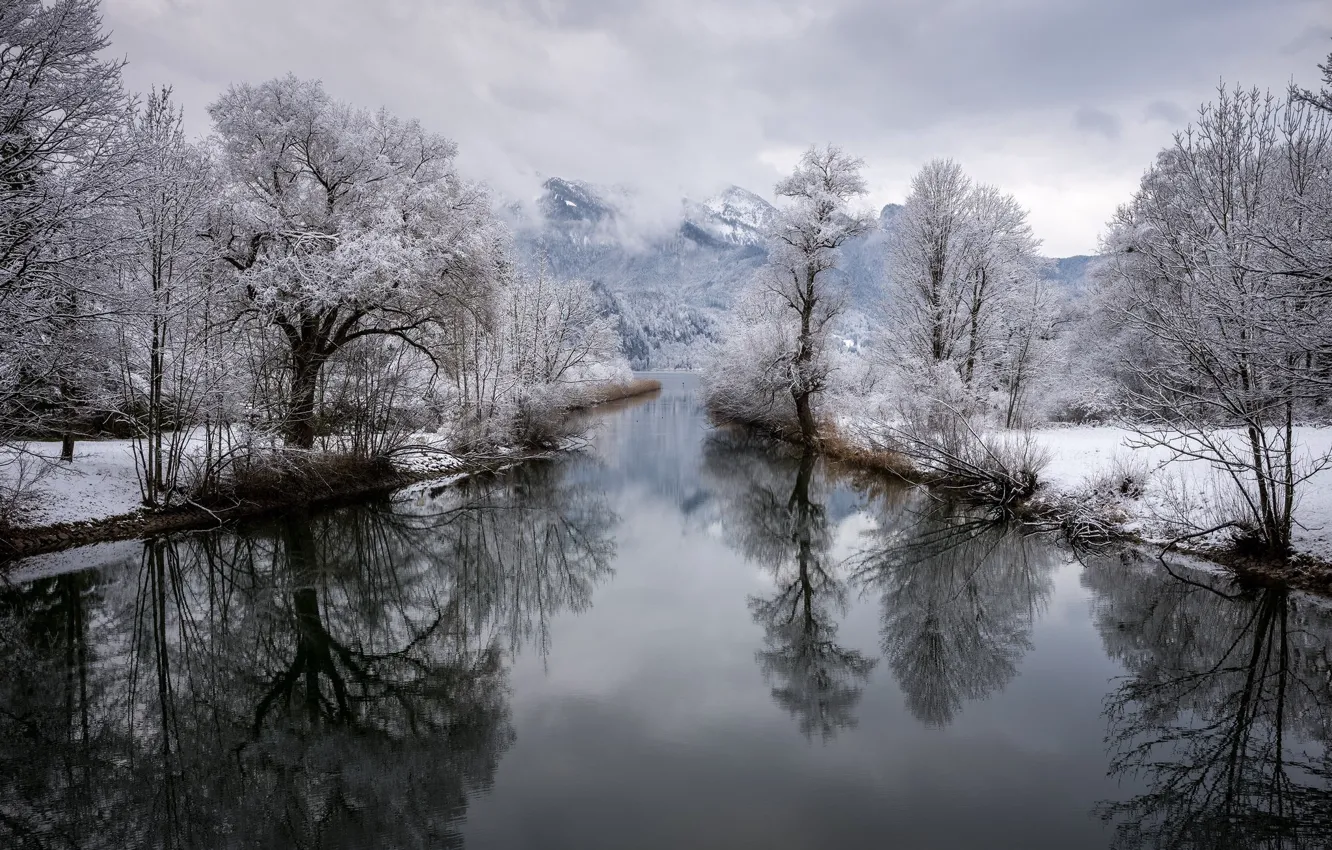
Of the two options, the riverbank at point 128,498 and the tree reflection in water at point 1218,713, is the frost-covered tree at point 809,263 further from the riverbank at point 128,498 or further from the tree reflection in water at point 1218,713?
the tree reflection in water at point 1218,713

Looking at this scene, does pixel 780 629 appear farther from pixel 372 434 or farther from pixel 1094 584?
pixel 372 434

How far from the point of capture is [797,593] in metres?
11.6

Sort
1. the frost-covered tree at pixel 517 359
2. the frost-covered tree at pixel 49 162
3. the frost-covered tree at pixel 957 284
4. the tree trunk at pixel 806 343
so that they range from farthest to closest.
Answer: the tree trunk at pixel 806 343
the frost-covered tree at pixel 957 284
the frost-covered tree at pixel 517 359
the frost-covered tree at pixel 49 162

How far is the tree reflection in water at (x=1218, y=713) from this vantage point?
17.8 feet

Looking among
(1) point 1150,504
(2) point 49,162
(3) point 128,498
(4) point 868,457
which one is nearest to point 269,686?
(2) point 49,162

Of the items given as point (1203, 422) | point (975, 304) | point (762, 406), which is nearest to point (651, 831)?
point (1203, 422)

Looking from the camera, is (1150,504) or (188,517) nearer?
(1150,504)

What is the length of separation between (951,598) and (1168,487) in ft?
20.1

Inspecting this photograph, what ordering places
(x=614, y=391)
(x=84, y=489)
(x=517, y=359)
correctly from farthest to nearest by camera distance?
(x=614, y=391), (x=517, y=359), (x=84, y=489)

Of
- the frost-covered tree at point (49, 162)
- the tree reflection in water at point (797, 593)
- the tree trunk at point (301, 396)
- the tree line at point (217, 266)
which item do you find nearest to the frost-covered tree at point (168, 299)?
the tree line at point (217, 266)

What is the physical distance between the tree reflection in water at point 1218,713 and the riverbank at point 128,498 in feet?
52.2

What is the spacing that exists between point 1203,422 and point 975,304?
13.9 metres

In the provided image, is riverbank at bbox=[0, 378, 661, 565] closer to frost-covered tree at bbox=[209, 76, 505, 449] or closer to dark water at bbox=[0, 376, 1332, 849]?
dark water at bbox=[0, 376, 1332, 849]

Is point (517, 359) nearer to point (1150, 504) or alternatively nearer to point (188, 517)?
point (188, 517)
